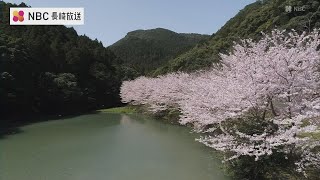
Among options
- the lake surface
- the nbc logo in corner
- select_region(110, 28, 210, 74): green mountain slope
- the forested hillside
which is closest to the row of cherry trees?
the lake surface

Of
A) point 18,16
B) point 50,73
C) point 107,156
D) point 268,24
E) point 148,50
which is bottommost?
point 107,156

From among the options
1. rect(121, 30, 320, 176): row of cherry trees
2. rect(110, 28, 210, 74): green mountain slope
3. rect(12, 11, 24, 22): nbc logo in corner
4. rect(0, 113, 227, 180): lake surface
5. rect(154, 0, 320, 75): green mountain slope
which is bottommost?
rect(0, 113, 227, 180): lake surface

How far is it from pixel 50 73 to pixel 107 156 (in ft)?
106

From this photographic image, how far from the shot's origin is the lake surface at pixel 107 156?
15125 mm

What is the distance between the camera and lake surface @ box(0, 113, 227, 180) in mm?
15125

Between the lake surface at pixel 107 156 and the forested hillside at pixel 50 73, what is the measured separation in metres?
11.4

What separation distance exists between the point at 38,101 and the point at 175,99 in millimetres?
21064

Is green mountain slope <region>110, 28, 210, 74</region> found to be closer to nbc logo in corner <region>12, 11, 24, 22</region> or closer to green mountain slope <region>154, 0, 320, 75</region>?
green mountain slope <region>154, 0, 320, 75</region>

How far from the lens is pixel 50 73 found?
49.0 m

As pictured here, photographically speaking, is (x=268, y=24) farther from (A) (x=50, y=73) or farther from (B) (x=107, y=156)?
(B) (x=107, y=156)

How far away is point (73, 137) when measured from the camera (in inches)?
1049

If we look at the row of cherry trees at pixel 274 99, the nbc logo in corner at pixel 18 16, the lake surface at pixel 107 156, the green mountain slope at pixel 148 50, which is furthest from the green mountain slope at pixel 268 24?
the green mountain slope at pixel 148 50

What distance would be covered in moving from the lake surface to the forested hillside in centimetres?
1141

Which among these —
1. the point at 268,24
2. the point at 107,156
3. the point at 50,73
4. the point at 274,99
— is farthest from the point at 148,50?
the point at 274,99
